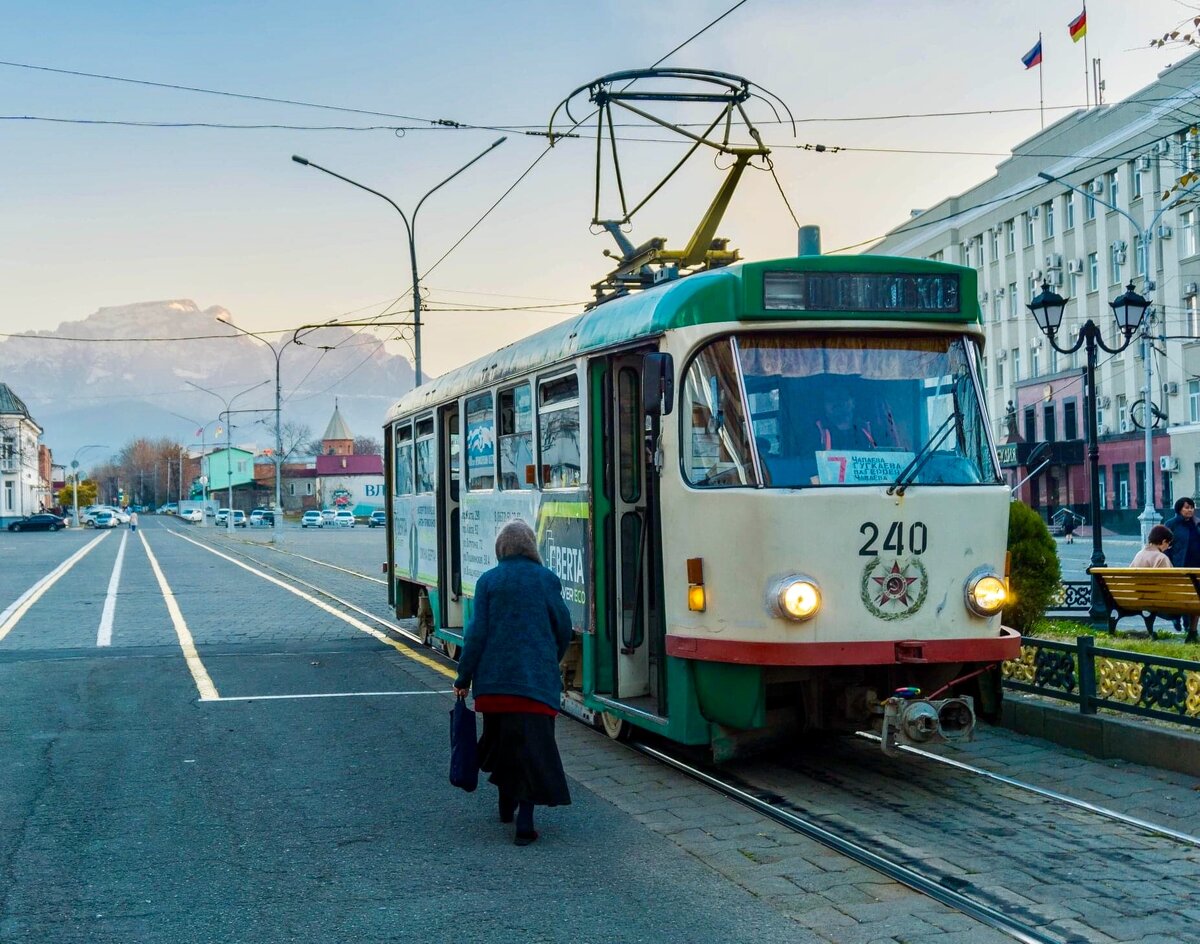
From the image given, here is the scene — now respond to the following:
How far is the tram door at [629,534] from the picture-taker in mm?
9219

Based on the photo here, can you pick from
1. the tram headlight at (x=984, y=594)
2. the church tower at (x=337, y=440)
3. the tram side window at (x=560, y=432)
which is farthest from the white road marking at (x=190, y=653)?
the church tower at (x=337, y=440)

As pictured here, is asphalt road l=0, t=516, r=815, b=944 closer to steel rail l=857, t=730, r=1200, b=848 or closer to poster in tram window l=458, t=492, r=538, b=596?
poster in tram window l=458, t=492, r=538, b=596

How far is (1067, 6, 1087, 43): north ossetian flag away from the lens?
35.4 m

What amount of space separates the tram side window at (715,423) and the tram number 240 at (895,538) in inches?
28.0

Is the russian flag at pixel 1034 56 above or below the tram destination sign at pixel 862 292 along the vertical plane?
above

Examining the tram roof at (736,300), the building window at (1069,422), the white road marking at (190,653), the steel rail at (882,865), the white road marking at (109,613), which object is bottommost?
the steel rail at (882,865)

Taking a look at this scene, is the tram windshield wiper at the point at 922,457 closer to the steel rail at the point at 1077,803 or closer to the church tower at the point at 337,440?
the steel rail at the point at 1077,803

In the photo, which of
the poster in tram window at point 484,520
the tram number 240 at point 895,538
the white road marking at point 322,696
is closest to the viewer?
the tram number 240 at point 895,538

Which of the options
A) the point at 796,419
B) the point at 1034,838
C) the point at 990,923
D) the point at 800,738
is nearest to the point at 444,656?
the point at 800,738

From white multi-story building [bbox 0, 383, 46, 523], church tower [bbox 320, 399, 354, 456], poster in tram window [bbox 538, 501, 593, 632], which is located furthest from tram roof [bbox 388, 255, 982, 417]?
church tower [bbox 320, 399, 354, 456]

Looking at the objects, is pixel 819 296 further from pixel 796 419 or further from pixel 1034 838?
pixel 1034 838

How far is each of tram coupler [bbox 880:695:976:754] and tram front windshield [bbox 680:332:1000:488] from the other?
123 centimetres

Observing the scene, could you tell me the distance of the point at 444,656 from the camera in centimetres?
1551

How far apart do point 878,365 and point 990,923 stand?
353cm
